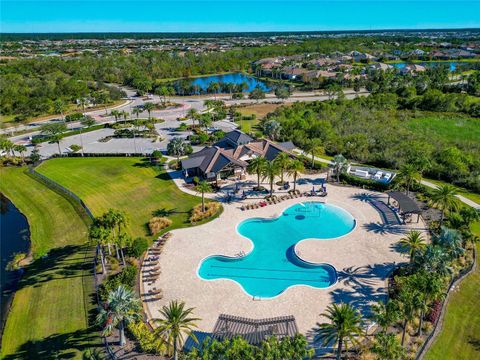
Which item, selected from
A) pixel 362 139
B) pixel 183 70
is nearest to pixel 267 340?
pixel 362 139

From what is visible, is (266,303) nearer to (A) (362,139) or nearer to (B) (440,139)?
(A) (362,139)

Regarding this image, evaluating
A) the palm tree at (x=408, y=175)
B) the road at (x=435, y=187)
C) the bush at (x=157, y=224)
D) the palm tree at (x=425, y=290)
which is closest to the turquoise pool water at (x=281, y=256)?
the palm tree at (x=425, y=290)

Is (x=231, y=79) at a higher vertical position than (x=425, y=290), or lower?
higher

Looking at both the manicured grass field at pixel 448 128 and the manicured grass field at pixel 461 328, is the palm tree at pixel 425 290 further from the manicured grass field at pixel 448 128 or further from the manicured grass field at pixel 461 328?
the manicured grass field at pixel 448 128

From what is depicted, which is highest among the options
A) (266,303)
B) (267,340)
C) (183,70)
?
(183,70)

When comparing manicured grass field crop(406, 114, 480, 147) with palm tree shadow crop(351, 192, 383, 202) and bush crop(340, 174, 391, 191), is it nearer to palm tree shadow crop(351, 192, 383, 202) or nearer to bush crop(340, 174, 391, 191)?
bush crop(340, 174, 391, 191)

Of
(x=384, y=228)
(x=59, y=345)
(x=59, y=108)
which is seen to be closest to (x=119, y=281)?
(x=59, y=345)

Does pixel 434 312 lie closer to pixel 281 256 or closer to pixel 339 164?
pixel 281 256
